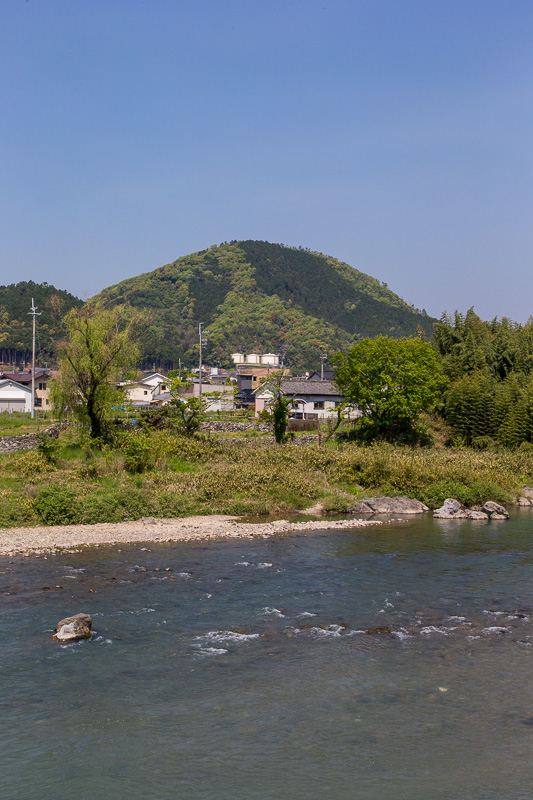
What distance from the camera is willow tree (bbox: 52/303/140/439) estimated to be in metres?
38.0

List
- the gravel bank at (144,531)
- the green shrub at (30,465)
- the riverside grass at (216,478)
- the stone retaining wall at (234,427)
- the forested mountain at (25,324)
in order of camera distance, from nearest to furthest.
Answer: the gravel bank at (144,531)
the riverside grass at (216,478)
the green shrub at (30,465)
the stone retaining wall at (234,427)
the forested mountain at (25,324)

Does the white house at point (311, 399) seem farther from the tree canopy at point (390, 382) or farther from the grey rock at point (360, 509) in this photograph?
Result: the grey rock at point (360, 509)

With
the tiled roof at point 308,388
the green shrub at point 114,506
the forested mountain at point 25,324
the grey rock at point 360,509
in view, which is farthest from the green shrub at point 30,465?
the forested mountain at point 25,324

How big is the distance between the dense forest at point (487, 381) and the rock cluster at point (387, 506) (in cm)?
1311

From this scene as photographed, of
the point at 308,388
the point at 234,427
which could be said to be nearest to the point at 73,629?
the point at 234,427

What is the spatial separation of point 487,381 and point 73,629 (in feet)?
125

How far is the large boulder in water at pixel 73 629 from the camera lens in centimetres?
1472

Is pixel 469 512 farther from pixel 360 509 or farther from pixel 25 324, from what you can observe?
pixel 25 324

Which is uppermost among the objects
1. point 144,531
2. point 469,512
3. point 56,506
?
point 56,506

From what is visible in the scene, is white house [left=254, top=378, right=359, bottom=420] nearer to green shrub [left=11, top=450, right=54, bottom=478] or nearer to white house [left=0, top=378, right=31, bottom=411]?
white house [left=0, top=378, right=31, bottom=411]

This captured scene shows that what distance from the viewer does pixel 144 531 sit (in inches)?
1022

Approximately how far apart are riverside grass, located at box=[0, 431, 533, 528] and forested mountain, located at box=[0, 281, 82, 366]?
84.2 meters

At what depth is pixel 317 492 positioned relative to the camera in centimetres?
3244

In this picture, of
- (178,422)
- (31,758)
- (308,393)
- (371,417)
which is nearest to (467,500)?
(371,417)
